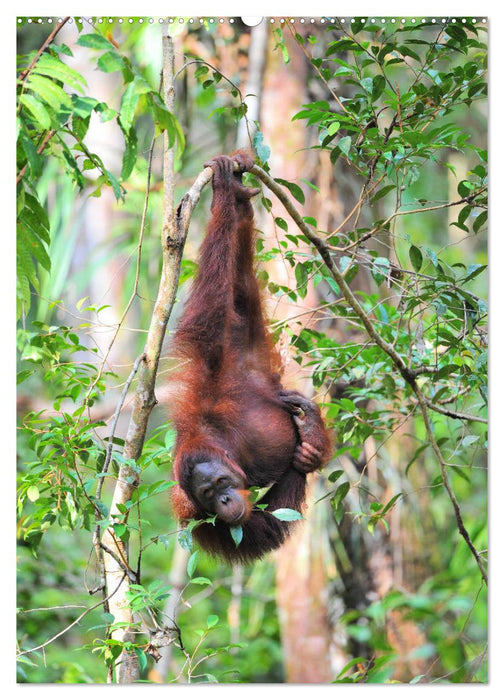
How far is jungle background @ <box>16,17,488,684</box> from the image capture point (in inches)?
104

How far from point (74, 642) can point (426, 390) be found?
4.30 metres

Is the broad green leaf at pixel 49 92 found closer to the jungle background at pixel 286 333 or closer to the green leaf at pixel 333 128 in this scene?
the jungle background at pixel 286 333

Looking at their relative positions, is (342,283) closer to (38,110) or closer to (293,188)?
(293,188)

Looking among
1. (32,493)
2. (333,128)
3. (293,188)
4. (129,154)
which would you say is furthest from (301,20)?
(32,493)

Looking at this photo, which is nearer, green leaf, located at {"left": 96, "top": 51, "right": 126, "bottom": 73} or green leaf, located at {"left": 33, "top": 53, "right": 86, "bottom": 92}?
green leaf, located at {"left": 96, "top": 51, "right": 126, "bottom": 73}

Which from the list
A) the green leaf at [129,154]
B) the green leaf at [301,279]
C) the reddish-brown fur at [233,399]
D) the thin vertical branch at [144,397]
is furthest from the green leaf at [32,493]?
the green leaf at [301,279]

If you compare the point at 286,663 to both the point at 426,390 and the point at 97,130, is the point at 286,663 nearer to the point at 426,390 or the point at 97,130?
the point at 426,390

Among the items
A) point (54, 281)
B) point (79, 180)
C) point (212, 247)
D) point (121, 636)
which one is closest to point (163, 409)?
point (212, 247)

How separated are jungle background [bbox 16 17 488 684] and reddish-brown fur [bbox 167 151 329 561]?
0.13 metres

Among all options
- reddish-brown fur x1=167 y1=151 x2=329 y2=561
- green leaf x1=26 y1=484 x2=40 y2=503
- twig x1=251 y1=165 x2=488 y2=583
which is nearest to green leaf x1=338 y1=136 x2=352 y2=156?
twig x1=251 y1=165 x2=488 y2=583

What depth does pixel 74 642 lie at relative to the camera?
21.9 ft

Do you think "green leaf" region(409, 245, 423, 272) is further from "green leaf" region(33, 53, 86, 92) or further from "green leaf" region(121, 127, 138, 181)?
"green leaf" region(33, 53, 86, 92)

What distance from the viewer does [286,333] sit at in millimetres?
3840

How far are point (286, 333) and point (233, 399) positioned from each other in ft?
2.41
